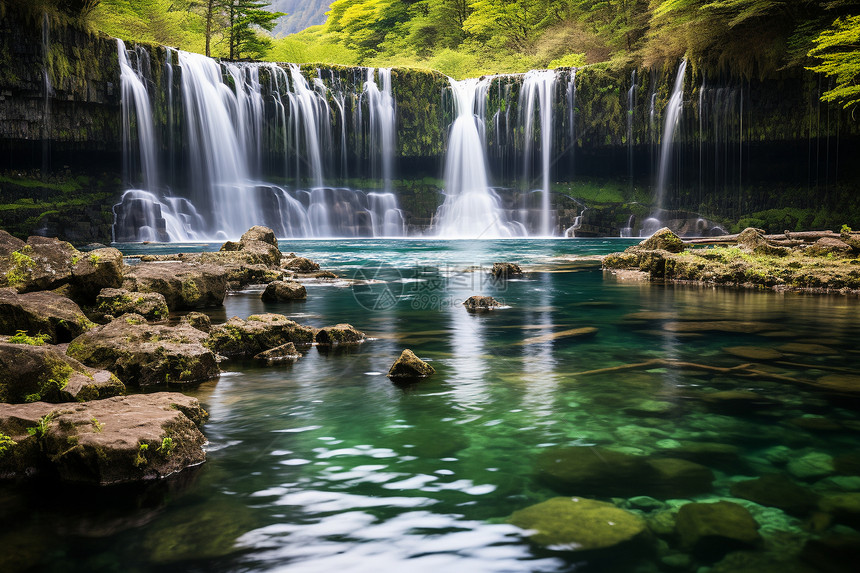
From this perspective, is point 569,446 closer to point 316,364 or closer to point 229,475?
point 229,475

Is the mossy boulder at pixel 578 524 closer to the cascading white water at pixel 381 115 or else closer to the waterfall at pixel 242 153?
the waterfall at pixel 242 153

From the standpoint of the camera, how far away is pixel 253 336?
6.91 m

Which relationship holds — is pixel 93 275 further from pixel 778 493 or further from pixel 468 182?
pixel 468 182

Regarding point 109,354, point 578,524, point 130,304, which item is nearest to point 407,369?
point 109,354

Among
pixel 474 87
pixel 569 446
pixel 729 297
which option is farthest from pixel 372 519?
pixel 474 87

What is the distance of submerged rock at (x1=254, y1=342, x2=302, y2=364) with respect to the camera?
662cm

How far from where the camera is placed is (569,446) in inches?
164

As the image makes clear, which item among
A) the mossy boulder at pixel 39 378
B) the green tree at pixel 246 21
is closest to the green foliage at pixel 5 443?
the mossy boulder at pixel 39 378

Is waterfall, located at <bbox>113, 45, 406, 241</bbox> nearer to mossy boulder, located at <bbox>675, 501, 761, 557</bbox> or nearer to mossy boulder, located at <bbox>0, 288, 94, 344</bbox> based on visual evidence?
mossy boulder, located at <bbox>0, 288, 94, 344</bbox>

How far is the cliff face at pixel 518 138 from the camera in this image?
26312 millimetres

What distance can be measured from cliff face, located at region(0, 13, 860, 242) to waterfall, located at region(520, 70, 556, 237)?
1.09ft

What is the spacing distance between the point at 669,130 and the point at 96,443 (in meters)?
32.6

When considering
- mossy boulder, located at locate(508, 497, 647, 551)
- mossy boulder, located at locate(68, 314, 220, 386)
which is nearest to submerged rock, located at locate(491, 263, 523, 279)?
mossy boulder, located at locate(68, 314, 220, 386)

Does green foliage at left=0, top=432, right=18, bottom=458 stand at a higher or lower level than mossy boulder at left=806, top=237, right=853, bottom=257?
lower
